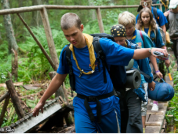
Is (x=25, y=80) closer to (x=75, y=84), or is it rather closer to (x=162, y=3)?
(x=75, y=84)

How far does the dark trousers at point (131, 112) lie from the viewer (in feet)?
12.4

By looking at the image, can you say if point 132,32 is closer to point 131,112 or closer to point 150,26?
point 131,112

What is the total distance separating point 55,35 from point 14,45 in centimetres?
503

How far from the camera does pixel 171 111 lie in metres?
5.93

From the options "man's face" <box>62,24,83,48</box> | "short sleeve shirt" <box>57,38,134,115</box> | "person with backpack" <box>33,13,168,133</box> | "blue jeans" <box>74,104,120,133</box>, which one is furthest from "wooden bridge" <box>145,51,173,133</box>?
"man's face" <box>62,24,83,48</box>

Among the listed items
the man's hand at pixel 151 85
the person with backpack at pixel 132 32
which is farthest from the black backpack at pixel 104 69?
the person with backpack at pixel 132 32

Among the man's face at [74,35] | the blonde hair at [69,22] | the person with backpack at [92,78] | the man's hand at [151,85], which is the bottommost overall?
the man's hand at [151,85]

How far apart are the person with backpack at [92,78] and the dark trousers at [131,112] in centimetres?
76

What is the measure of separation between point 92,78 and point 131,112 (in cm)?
119

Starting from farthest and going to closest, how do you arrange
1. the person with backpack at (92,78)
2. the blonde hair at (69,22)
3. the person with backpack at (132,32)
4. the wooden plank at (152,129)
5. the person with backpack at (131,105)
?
the wooden plank at (152,129)
the person with backpack at (132,32)
the person with backpack at (131,105)
the person with backpack at (92,78)
the blonde hair at (69,22)

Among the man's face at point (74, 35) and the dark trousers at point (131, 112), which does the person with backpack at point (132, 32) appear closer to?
the dark trousers at point (131, 112)

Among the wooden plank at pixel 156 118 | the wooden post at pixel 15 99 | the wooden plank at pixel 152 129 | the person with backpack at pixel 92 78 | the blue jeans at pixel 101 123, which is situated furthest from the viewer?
the wooden plank at pixel 156 118

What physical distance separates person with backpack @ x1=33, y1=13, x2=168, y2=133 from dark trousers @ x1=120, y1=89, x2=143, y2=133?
756 millimetres

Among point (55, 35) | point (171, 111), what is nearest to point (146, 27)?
point (171, 111)
